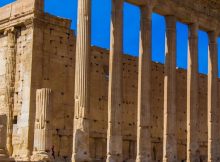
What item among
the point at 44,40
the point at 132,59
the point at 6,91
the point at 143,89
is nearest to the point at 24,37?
the point at 44,40

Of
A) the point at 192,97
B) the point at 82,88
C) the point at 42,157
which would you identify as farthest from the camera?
the point at 192,97

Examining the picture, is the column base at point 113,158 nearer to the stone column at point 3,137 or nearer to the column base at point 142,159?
the column base at point 142,159

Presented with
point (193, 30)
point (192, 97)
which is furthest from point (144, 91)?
point (193, 30)

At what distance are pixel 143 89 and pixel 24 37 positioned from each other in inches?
288

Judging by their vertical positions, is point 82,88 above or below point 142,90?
below

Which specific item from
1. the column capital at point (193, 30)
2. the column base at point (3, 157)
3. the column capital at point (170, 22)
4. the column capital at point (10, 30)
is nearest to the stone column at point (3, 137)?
the column base at point (3, 157)

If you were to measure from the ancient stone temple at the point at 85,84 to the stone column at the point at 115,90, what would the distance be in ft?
0.16

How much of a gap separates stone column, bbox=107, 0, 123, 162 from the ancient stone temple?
0.05 meters

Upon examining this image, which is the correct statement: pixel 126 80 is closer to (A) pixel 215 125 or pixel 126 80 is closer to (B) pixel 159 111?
(B) pixel 159 111

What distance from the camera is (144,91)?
2859cm

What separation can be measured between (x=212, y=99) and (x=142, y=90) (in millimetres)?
6879

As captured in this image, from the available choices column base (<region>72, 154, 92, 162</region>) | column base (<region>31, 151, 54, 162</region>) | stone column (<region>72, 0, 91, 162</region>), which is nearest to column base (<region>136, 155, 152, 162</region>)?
stone column (<region>72, 0, 91, 162</region>)

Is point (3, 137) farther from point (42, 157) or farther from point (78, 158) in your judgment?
point (78, 158)

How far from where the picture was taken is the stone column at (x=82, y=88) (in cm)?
2431
